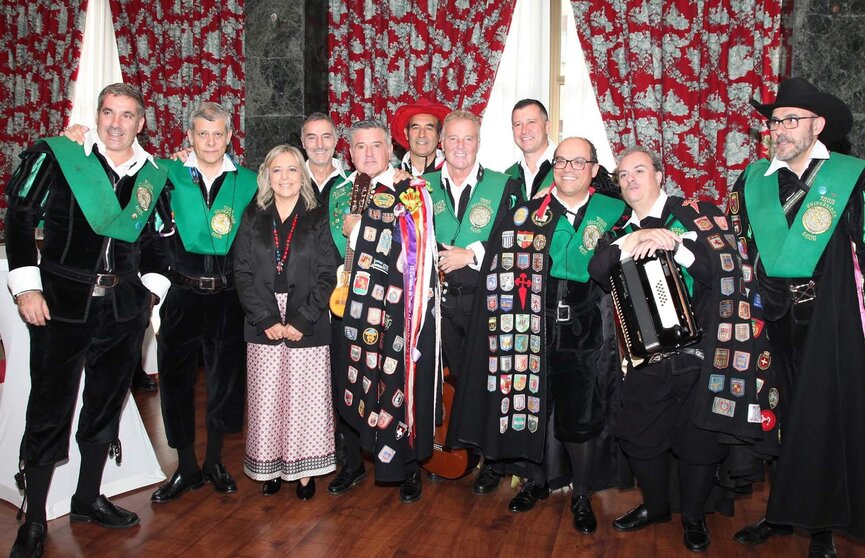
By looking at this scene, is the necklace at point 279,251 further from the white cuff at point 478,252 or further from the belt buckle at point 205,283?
the white cuff at point 478,252

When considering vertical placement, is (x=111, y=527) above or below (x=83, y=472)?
below

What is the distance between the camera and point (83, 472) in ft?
10.1

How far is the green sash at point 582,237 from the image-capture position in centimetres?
304

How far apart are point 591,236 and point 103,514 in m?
2.34

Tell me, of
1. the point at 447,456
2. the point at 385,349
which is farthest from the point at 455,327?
the point at 447,456

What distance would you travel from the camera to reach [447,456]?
3621 millimetres

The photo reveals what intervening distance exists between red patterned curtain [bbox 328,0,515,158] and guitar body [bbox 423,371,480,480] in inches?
112

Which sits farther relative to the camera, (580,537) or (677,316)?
(580,537)

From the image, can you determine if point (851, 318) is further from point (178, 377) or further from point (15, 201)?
point (15, 201)

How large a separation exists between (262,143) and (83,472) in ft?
11.7

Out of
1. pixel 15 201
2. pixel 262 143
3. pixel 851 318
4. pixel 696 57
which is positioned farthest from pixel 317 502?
pixel 696 57

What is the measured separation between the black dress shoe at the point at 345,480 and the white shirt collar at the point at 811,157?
7.50 feet

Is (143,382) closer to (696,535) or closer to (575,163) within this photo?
(575,163)

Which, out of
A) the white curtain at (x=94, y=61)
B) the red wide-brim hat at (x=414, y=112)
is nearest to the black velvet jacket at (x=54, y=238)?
the red wide-brim hat at (x=414, y=112)
